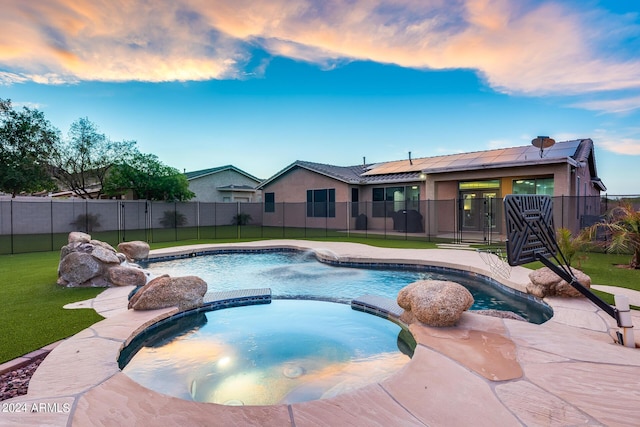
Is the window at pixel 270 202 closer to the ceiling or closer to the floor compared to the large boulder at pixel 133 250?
closer to the ceiling

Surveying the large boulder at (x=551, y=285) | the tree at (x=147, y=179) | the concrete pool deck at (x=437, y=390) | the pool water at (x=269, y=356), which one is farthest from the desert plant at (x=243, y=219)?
the large boulder at (x=551, y=285)

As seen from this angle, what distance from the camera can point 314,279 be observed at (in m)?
7.29

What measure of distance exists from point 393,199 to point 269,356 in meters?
14.3

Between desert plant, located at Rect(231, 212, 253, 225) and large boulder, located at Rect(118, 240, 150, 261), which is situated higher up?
desert plant, located at Rect(231, 212, 253, 225)

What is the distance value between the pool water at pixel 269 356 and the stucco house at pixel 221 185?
17.8 m

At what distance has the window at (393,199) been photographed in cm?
1571

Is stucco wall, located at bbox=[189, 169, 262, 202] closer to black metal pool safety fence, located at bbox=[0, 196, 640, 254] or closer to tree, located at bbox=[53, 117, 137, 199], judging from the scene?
black metal pool safety fence, located at bbox=[0, 196, 640, 254]

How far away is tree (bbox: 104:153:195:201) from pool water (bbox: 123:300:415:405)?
1580 cm

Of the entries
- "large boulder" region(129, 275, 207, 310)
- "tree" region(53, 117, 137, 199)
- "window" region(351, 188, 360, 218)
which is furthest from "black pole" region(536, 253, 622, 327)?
"tree" region(53, 117, 137, 199)

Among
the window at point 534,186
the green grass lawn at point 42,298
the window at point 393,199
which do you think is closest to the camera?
the green grass lawn at point 42,298

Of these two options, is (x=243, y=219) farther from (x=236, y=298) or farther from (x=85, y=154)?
(x=236, y=298)

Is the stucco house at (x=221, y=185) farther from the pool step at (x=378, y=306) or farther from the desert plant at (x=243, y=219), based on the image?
the pool step at (x=378, y=306)

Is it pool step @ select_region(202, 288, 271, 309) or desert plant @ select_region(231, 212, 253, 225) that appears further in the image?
desert plant @ select_region(231, 212, 253, 225)

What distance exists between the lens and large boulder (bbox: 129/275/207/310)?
438cm
